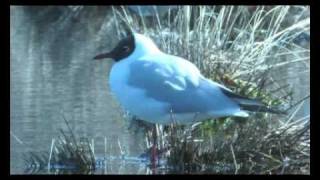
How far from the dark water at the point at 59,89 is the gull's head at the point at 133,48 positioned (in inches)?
27.0

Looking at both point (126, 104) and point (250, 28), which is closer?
point (126, 104)

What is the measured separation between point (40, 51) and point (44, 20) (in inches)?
214

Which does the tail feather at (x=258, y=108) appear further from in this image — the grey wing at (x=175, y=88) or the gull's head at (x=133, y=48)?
the gull's head at (x=133, y=48)

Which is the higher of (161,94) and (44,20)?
(44,20)

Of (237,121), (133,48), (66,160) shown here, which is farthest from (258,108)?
(66,160)

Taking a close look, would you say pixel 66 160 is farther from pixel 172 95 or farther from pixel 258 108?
pixel 258 108

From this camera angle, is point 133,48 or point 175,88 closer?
point 175,88

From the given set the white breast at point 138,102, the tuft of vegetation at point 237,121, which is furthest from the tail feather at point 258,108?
the white breast at point 138,102

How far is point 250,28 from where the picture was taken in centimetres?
930

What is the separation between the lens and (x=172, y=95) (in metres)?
6.64

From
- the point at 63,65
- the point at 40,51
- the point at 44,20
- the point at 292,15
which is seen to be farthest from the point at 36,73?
the point at 44,20

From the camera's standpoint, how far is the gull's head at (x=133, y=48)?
693cm

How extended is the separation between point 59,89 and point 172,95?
11.4 feet
